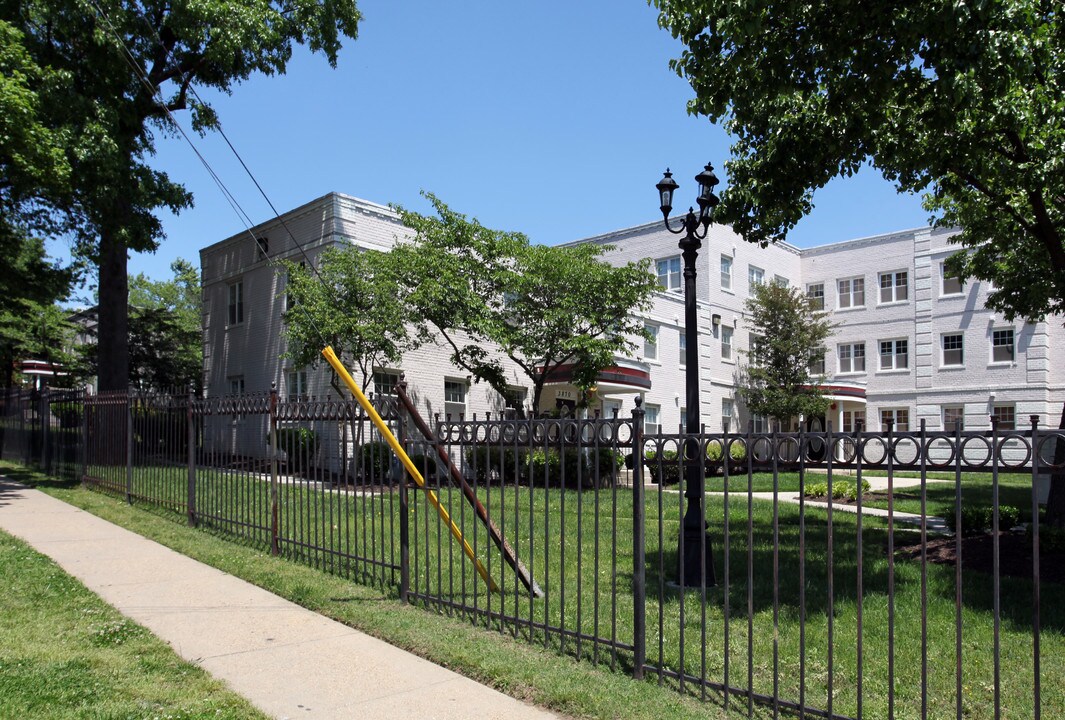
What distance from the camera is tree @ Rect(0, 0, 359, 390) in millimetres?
18062

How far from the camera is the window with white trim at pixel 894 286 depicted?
37281mm

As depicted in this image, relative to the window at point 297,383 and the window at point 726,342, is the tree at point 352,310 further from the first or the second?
the window at point 726,342

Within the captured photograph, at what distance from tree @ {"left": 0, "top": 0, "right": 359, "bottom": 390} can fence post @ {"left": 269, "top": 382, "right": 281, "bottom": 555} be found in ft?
34.5

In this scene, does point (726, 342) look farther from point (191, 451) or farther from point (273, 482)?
point (273, 482)

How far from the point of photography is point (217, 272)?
27672 mm

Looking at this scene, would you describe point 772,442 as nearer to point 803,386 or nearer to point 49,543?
point 49,543

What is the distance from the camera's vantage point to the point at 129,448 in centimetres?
1322

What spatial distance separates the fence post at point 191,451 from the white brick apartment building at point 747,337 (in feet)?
37.1

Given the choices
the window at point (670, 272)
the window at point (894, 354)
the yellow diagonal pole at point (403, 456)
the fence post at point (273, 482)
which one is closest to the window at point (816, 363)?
the window at point (894, 354)

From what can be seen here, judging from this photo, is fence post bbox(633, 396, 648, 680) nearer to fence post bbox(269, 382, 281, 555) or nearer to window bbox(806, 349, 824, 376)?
fence post bbox(269, 382, 281, 555)

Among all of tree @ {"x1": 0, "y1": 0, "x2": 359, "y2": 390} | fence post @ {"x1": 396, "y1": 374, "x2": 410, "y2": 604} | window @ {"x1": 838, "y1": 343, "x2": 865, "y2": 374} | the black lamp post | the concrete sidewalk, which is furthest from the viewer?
window @ {"x1": 838, "y1": 343, "x2": 865, "y2": 374}

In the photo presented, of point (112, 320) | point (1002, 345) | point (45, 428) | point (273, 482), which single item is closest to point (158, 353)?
point (112, 320)

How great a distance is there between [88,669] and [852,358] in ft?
125

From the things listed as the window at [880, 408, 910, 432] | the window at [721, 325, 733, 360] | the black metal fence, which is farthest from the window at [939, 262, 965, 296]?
the black metal fence
